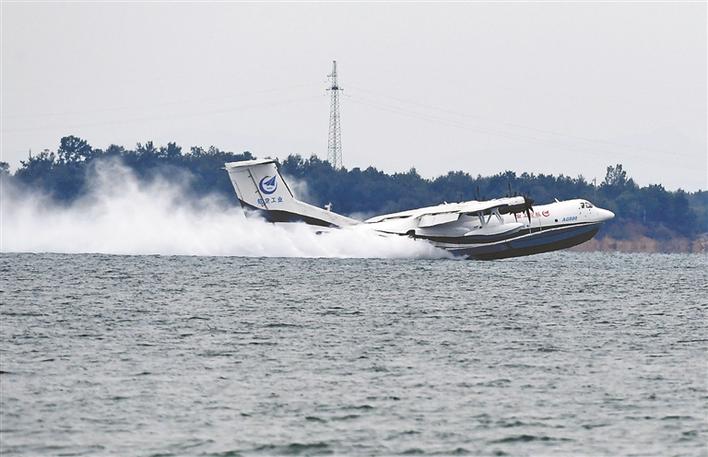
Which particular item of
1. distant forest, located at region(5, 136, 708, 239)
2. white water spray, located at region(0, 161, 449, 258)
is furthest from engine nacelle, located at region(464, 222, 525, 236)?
distant forest, located at region(5, 136, 708, 239)

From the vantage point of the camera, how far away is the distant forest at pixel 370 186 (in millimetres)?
160500

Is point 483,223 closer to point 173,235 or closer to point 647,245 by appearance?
point 173,235

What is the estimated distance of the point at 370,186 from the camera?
164m

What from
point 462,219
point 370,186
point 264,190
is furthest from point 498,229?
point 370,186

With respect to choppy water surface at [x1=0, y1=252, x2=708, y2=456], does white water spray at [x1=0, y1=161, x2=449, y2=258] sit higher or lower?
higher

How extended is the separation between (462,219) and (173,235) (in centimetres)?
2102

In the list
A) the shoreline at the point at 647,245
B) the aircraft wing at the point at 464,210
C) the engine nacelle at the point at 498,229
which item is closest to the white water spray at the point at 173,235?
the aircraft wing at the point at 464,210

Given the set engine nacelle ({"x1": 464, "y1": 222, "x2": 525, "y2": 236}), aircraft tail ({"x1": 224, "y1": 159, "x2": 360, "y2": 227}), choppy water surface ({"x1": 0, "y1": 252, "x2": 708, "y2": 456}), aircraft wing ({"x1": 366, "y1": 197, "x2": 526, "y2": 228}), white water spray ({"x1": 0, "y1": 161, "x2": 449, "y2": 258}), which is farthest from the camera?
white water spray ({"x1": 0, "y1": 161, "x2": 449, "y2": 258})

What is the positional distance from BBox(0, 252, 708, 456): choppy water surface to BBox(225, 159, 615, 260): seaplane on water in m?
19.2

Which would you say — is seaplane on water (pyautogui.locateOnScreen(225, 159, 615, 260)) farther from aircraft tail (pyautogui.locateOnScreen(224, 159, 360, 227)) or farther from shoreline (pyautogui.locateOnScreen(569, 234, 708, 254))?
shoreline (pyautogui.locateOnScreen(569, 234, 708, 254))

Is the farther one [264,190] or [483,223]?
[483,223]

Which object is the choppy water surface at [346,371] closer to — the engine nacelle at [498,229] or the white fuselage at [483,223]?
the engine nacelle at [498,229]

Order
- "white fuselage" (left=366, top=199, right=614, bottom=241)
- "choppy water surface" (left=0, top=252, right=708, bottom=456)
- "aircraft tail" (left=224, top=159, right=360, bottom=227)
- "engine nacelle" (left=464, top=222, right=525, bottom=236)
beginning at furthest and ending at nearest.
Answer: "white fuselage" (left=366, top=199, right=614, bottom=241) → "engine nacelle" (left=464, top=222, right=525, bottom=236) → "aircraft tail" (left=224, top=159, right=360, bottom=227) → "choppy water surface" (left=0, top=252, right=708, bottom=456)

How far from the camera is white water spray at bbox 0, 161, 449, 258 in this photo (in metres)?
82.8
